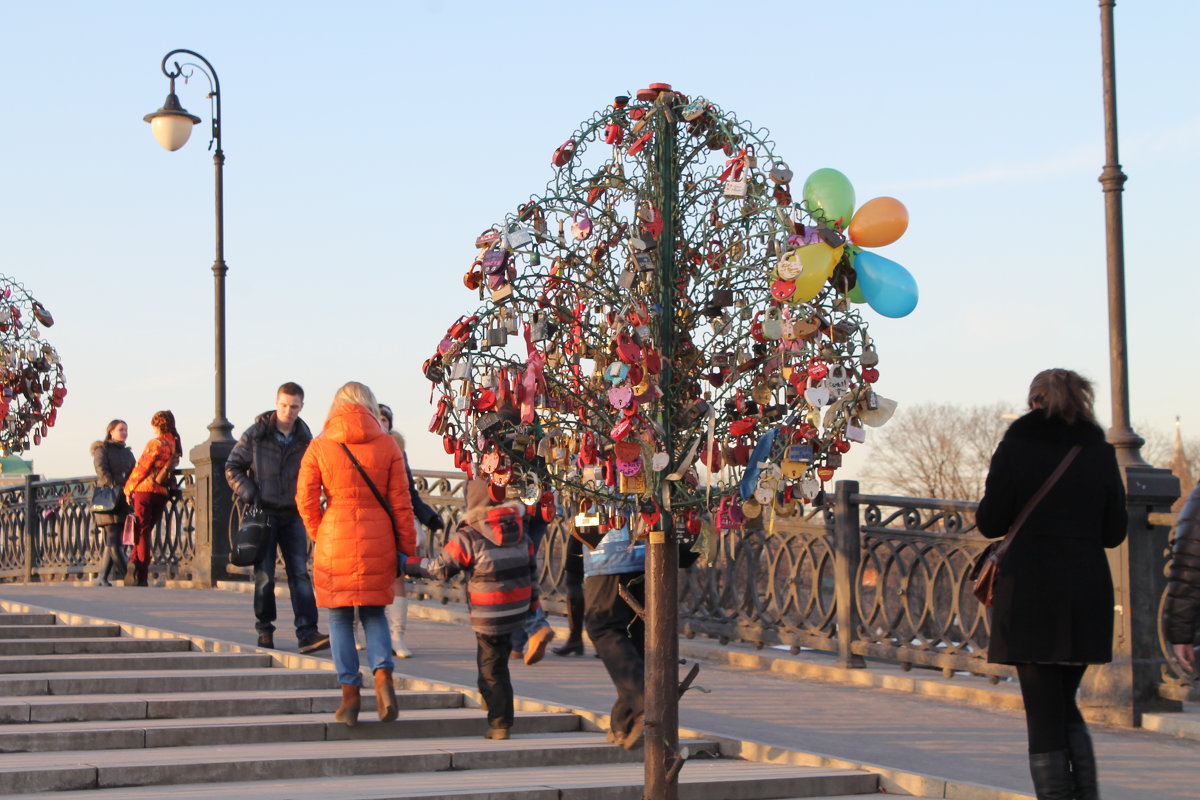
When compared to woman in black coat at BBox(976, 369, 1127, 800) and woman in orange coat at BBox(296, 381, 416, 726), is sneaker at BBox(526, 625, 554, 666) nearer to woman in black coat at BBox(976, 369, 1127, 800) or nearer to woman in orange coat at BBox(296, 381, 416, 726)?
woman in orange coat at BBox(296, 381, 416, 726)

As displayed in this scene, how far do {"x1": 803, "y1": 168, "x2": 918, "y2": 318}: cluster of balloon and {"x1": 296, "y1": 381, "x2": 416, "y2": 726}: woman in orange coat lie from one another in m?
3.26

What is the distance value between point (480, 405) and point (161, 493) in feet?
43.2

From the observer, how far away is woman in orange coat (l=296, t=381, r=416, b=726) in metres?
8.25

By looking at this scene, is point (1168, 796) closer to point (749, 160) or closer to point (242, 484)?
point (749, 160)

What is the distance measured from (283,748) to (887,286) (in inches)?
155

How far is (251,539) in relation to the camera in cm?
1105

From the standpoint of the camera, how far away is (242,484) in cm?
1095

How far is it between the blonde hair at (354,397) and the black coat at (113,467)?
10656mm

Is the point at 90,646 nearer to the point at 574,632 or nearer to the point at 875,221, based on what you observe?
the point at 574,632

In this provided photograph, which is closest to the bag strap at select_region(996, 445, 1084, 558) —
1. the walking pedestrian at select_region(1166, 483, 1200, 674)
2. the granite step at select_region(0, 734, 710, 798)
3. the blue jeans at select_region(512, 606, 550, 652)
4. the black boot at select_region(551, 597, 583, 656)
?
the walking pedestrian at select_region(1166, 483, 1200, 674)

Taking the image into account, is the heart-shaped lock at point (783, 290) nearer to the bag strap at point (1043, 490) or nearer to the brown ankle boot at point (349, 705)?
the bag strap at point (1043, 490)

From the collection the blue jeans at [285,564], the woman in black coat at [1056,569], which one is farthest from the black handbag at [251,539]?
the woman in black coat at [1056,569]

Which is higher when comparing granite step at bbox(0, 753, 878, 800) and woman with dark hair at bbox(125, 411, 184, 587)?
woman with dark hair at bbox(125, 411, 184, 587)

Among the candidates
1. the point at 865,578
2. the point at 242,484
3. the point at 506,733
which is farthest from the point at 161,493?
the point at 506,733
